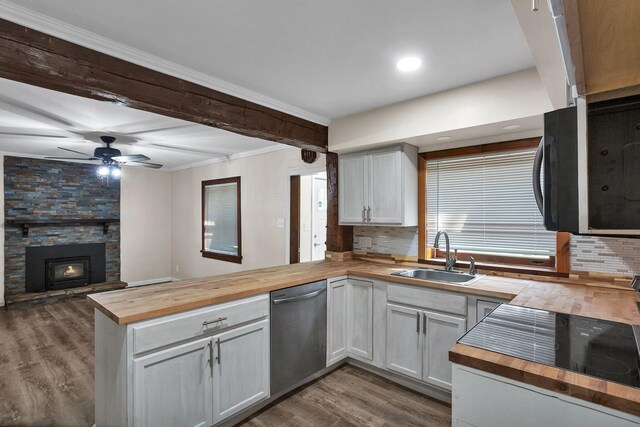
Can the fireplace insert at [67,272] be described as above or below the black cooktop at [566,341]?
below

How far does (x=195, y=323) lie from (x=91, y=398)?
4.56 feet

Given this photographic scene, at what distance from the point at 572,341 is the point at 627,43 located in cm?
107

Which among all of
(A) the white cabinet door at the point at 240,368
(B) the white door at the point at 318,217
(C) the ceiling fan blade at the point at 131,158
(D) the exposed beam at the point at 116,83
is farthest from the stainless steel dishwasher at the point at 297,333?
(C) the ceiling fan blade at the point at 131,158

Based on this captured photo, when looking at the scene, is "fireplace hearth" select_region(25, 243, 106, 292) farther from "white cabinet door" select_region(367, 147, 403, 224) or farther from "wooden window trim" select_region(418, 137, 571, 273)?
"wooden window trim" select_region(418, 137, 571, 273)

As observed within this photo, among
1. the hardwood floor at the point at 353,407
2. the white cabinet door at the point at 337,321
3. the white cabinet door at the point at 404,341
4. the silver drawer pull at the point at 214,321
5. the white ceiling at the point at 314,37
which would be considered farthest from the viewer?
the white cabinet door at the point at 337,321

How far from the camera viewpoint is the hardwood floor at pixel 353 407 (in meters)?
2.20

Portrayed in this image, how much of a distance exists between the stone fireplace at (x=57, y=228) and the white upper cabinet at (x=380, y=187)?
15.5 ft

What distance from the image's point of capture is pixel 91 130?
360 cm

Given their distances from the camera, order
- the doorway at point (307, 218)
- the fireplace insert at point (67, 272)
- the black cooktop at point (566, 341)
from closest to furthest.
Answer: the black cooktop at point (566, 341) < the doorway at point (307, 218) < the fireplace insert at point (67, 272)

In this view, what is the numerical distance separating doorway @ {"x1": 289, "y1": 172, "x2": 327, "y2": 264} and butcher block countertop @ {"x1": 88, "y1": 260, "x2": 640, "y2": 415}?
56.8 inches

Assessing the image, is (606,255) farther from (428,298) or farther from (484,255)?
(428,298)

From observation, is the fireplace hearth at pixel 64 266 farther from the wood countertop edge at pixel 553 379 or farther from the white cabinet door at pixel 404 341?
the wood countertop edge at pixel 553 379

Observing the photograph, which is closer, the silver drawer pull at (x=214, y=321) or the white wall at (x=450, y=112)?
the silver drawer pull at (x=214, y=321)

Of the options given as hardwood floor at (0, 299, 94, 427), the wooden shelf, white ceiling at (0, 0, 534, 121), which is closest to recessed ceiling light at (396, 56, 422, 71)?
white ceiling at (0, 0, 534, 121)
